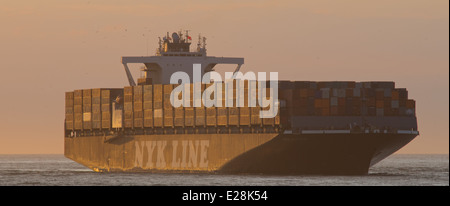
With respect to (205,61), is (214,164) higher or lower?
lower

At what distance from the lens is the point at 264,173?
272 ft

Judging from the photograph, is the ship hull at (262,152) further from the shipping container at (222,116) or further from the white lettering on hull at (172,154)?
the shipping container at (222,116)

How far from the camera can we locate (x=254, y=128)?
82.9 metres

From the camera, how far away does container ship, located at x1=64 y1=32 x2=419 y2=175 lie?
79.8m

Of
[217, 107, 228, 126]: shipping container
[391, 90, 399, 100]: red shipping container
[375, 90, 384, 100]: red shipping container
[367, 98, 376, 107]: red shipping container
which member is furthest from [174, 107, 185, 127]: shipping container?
[391, 90, 399, 100]: red shipping container

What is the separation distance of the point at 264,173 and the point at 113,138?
60.3ft

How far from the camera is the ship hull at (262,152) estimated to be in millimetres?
80000

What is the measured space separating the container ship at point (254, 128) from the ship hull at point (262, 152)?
0.24 ft

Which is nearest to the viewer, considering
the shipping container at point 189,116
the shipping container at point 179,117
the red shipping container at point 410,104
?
the red shipping container at point 410,104

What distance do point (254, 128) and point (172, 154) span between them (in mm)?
10282

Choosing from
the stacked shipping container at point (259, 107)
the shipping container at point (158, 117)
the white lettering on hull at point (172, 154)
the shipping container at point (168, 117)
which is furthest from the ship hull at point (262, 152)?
the stacked shipping container at point (259, 107)

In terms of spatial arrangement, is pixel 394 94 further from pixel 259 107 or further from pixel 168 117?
pixel 168 117

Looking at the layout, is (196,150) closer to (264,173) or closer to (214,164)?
(214,164)
